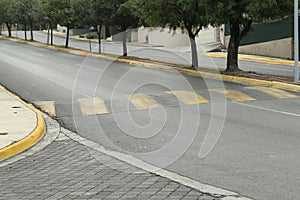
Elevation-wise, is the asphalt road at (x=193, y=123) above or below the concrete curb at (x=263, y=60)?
below

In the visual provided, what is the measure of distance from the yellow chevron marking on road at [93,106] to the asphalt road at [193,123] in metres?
0.03

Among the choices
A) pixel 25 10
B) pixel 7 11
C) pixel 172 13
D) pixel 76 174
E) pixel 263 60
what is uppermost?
pixel 7 11

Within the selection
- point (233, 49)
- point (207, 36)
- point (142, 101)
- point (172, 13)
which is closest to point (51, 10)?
point (207, 36)

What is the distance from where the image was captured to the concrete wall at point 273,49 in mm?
33294

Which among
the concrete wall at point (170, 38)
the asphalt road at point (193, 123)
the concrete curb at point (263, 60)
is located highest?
the concrete wall at point (170, 38)

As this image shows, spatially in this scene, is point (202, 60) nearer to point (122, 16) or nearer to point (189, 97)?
point (122, 16)

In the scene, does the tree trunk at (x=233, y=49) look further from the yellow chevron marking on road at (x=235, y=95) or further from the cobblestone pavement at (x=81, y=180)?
the cobblestone pavement at (x=81, y=180)

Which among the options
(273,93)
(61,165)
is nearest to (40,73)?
→ (273,93)

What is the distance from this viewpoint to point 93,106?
13.3 m

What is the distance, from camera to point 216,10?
20.0 metres

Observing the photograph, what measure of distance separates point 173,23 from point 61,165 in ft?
58.5

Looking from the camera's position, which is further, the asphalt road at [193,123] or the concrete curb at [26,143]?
the concrete curb at [26,143]

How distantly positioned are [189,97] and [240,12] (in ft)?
23.2

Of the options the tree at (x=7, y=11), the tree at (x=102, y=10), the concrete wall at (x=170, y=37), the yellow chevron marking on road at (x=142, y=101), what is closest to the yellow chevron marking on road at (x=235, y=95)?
the yellow chevron marking on road at (x=142, y=101)
